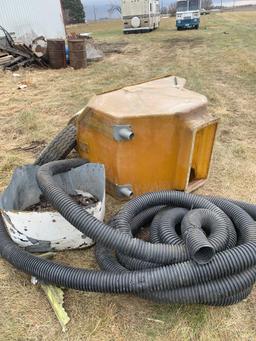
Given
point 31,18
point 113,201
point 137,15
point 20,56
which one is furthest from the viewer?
point 137,15

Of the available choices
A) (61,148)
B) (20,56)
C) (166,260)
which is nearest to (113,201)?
(61,148)

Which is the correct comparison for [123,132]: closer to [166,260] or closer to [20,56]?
[166,260]

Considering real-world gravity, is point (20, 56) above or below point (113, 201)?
below

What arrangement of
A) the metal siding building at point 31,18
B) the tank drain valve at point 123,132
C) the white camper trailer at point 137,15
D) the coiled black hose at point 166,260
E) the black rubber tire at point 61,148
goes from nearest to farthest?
the coiled black hose at point 166,260 → the tank drain valve at point 123,132 → the black rubber tire at point 61,148 → the metal siding building at point 31,18 → the white camper trailer at point 137,15

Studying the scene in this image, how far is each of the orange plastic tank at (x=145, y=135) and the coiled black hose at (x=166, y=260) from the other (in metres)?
0.47

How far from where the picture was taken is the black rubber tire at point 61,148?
2.90m

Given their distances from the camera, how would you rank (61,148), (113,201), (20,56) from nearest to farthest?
1. (113,201)
2. (61,148)
3. (20,56)

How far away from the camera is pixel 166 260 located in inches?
71.2

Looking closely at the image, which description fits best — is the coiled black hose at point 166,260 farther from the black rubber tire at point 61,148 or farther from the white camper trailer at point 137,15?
the white camper trailer at point 137,15

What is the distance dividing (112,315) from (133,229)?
629 millimetres

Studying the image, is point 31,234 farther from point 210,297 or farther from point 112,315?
point 210,297

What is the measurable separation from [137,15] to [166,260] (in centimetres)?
1793

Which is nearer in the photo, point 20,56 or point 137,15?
point 20,56

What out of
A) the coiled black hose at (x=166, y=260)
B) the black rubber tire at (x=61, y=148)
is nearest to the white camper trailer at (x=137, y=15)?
the black rubber tire at (x=61, y=148)
